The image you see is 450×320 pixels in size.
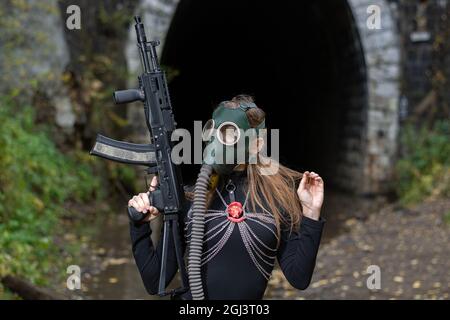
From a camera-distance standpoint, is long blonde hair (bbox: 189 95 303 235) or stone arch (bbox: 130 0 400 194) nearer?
long blonde hair (bbox: 189 95 303 235)

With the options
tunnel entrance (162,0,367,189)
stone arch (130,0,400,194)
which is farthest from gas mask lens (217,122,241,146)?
tunnel entrance (162,0,367,189)

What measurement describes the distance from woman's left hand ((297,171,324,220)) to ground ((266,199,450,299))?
4.33m

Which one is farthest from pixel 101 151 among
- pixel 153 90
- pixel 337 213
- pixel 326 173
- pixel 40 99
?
pixel 326 173

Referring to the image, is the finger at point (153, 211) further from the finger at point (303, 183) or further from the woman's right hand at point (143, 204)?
the finger at point (303, 183)

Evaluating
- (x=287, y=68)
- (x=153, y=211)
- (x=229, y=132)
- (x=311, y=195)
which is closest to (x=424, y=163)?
(x=287, y=68)

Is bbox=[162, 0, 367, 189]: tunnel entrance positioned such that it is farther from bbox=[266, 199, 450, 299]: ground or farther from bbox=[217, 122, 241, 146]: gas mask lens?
bbox=[217, 122, 241, 146]: gas mask lens

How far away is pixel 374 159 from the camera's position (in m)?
13.4

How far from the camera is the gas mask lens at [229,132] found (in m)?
2.95

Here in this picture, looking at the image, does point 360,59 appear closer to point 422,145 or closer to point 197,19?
point 422,145

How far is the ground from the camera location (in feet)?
24.4

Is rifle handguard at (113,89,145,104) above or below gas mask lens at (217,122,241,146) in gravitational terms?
above

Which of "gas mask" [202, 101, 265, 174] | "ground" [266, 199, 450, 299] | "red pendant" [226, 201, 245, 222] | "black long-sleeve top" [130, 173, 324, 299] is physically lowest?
"ground" [266, 199, 450, 299]

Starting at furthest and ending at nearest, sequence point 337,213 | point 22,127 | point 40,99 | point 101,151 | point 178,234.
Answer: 1. point 337,213
2. point 40,99
3. point 22,127
4. point 101,151
5. point 178,234

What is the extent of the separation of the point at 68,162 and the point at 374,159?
18.0 feet
